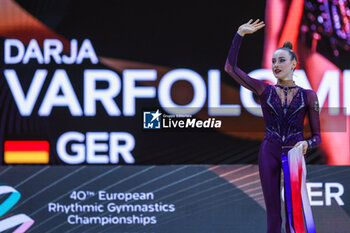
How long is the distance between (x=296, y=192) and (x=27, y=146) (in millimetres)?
2672

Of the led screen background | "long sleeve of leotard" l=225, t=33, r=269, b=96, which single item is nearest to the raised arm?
"long sleeve of leotard" l=225, t=33, r=269, b=96

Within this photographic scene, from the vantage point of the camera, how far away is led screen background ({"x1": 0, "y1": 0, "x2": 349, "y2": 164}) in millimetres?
4391

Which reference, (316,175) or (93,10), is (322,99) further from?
(93,10)

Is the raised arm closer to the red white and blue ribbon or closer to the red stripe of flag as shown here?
the red white and blue ribbon

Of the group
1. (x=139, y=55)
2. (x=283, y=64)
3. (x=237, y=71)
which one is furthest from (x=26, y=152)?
(x=283, y=64)

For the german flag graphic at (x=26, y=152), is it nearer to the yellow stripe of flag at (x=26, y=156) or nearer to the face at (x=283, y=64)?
the yellow stripe of flag at (x=26, y=156)

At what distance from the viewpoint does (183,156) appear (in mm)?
4414

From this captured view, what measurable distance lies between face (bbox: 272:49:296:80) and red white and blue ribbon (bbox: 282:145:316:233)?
489 mm

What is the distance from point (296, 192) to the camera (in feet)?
9.32

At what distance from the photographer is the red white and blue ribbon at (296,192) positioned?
2840mm

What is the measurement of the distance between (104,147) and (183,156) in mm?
754

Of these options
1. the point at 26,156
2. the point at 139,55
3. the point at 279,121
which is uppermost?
the point at 139,55

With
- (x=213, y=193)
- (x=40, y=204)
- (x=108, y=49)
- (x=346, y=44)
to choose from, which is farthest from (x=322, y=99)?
(x=40, y=204)

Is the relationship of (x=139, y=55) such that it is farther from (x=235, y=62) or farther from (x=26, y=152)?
(x=235, y=62)
